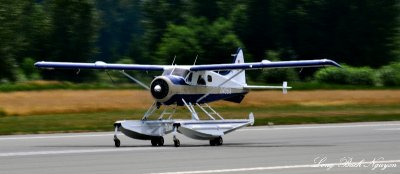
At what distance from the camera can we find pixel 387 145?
2144 cm

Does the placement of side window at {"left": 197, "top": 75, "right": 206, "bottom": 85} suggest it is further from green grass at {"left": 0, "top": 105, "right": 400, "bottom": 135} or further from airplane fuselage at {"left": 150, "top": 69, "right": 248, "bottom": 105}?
green grass at {"left": 0, "top": 105, "right": 400, "bottom": 135}

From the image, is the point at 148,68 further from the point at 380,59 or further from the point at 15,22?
the point at 380,59

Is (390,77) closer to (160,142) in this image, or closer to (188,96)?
(188,96)

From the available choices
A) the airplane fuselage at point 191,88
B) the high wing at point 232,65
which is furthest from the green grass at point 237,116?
the airplane fuselage at point 191,88

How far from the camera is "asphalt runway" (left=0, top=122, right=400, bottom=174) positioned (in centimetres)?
1616

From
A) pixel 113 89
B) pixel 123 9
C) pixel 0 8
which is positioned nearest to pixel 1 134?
pixel 113 89

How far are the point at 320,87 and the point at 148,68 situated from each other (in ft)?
84.7

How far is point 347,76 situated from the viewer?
5475 centimetres

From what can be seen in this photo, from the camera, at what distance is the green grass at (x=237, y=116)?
29.7m

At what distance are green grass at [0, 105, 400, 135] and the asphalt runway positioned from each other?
8.42 ft

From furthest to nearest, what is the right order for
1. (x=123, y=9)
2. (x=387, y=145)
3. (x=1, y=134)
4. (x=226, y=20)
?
(x=123, y=9) → (x=226, y=20) → (x=1, y=134) → (x=387, y=145)

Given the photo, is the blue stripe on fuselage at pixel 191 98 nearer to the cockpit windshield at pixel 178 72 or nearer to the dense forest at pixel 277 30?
the cockpit windshield at pixel 178 72

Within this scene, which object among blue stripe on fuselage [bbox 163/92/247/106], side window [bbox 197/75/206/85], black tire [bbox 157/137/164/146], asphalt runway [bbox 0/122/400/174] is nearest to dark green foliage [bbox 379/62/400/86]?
asphalt runway [bbox 0/122/400/174]

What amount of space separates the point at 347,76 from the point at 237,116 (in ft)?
71.3
